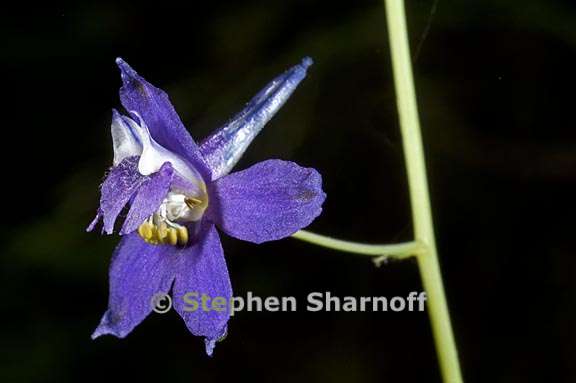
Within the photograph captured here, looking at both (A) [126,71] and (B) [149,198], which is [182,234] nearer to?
(B) [149,198]

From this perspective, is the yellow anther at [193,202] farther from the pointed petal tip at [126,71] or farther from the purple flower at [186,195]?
the pointed petal tip at [126,71]

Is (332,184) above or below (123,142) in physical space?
above

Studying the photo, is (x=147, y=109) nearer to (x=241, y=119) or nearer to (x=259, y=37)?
(x=241, y=119)

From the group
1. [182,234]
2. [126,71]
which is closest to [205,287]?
[182,234]

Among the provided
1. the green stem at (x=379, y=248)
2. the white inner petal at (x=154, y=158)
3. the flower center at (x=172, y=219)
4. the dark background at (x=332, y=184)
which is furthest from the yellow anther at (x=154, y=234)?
the dark background at (x=332, y=184)

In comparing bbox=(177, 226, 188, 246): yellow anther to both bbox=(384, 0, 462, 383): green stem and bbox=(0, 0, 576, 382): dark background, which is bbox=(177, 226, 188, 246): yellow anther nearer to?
bbox=(384, 0, 462, 383): green stem

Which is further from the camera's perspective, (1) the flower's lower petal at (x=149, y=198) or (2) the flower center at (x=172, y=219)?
(2) the flower center at (x=172, y=219)

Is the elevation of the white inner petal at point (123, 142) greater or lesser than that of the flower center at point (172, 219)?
greater

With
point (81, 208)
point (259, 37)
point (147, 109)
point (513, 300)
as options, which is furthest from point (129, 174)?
point (513, 300)
